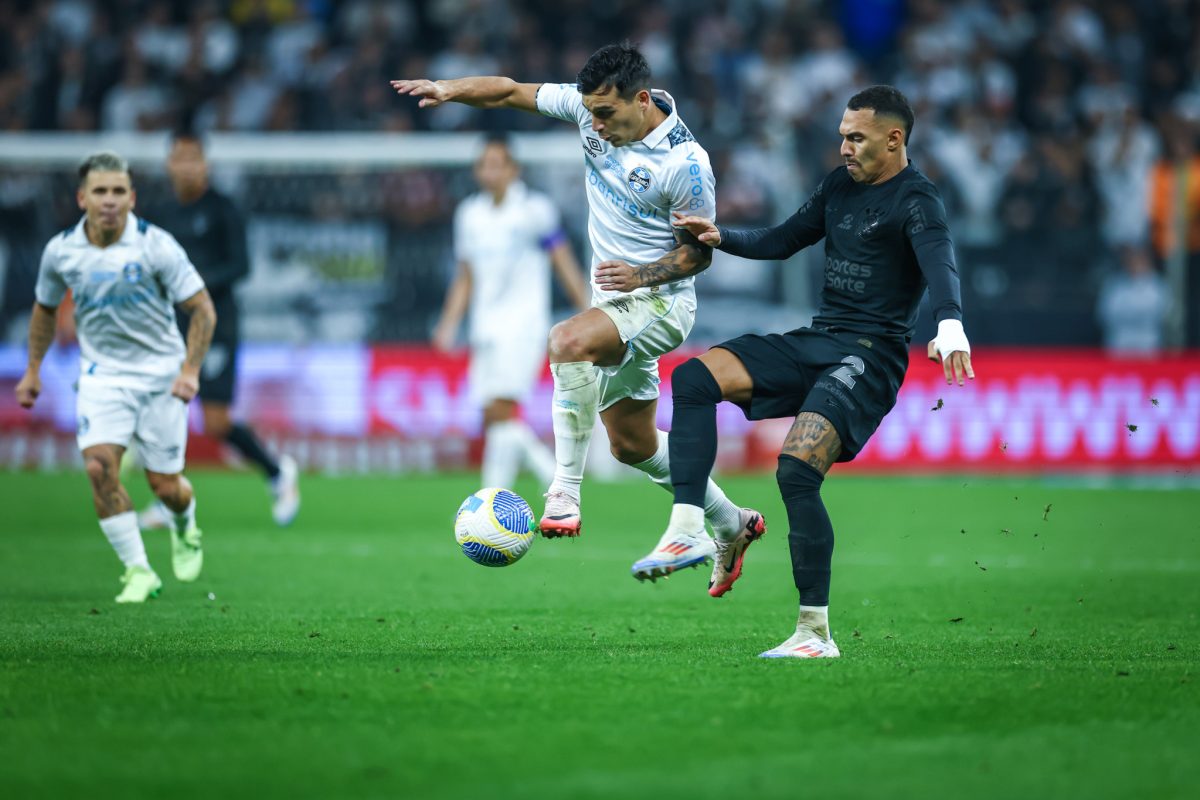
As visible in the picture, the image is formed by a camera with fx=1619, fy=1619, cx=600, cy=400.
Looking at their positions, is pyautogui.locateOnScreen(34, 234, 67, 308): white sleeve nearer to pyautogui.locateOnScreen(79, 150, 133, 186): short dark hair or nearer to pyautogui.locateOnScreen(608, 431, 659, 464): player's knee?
pyautogui.locateOnScreen(79, 150, 133, 186): short dark hair

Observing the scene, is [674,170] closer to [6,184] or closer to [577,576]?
[577,576]

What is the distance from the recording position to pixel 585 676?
19.5 ft

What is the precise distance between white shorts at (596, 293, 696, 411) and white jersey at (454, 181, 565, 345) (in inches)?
225

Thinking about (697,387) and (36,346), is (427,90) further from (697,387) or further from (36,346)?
(36,346)

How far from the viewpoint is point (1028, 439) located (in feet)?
56.0

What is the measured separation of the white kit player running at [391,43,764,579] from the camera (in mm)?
7078

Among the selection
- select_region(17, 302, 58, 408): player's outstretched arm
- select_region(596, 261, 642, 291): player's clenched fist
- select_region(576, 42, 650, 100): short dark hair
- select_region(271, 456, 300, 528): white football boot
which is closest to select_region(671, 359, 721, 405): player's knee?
select_region(596, 261, 642, 291): player's clenched fist

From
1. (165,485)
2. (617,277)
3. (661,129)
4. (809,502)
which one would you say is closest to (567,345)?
(617,277)

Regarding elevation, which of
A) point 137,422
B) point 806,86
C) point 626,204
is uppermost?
point 806,86

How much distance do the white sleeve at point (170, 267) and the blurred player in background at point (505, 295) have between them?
14.7 ft

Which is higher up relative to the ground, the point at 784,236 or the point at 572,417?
the point at 784,236

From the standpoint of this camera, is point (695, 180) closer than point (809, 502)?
No

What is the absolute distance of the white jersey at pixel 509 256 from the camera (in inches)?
523

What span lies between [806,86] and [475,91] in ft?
45.9
